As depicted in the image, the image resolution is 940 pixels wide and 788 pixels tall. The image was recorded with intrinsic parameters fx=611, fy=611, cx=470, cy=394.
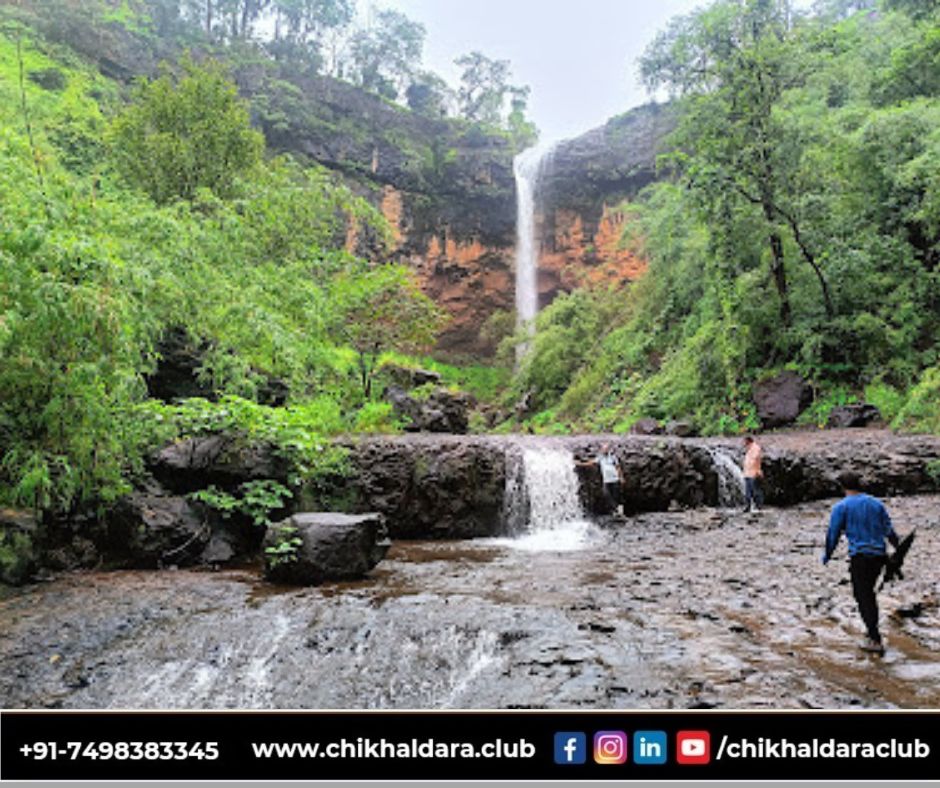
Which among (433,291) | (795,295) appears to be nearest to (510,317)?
(433,291)

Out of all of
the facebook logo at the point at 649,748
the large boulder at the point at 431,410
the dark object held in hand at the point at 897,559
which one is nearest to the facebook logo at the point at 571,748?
the facebook logo at the point at 649,748

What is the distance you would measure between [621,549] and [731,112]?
50.1 ft

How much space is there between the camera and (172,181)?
16219mm

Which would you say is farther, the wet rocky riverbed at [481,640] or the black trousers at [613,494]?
the black trousers at [613,494]

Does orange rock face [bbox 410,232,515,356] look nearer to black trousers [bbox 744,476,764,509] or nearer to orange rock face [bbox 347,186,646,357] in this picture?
orange rock face [bbox 347,186,646,357]

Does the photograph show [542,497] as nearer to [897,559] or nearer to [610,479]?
[610,479]

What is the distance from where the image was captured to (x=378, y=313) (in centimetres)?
1716

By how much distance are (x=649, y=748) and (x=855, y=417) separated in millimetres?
17732

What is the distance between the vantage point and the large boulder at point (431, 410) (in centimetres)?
1917

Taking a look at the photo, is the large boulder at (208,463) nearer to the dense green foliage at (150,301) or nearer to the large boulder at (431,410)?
the dense green foliage at (150,301)

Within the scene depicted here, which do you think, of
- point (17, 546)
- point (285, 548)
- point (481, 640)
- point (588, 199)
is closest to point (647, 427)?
point (285, 548)

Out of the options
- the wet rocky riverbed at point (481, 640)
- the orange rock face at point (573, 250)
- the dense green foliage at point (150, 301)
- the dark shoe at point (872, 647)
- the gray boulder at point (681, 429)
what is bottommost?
the wet rocky riverbed at point (481, 640)

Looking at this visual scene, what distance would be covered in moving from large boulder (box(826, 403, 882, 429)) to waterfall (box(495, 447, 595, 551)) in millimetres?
8467

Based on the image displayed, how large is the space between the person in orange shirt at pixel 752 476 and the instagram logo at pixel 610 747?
1141 centimetres
